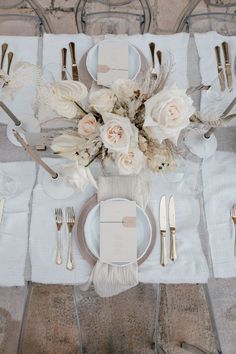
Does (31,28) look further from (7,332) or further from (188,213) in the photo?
(7,332)

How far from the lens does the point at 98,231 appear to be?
3.90 feet

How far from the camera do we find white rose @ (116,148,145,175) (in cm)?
90

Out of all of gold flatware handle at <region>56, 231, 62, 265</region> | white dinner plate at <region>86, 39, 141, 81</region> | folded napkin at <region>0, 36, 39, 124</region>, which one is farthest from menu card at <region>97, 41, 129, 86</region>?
gold flatware handle at <region>56, 231, 62, 265</region>

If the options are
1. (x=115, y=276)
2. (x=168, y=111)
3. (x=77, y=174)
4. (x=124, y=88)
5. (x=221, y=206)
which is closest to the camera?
(x=168, y=111)

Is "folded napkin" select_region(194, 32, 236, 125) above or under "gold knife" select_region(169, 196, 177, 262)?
above

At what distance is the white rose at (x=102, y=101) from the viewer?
0.86m

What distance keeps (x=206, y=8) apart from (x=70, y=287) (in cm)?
155

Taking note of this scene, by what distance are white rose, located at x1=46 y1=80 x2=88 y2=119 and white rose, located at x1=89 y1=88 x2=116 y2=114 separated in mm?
40

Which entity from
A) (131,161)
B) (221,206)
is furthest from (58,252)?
(221,206)

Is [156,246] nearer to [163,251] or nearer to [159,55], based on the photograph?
[163,251]

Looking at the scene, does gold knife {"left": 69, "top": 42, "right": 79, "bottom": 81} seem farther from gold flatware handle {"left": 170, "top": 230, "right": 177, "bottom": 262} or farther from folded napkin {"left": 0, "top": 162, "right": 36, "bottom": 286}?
gold flatware handle {"left": 170, "top": 230, "right": 177, "bottom": 262}

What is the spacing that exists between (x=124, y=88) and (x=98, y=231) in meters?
0.51

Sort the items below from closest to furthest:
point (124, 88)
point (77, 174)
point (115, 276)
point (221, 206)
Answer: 1. point (124, 88)
2. point (77, 174)
3. point (115, 276)
4. point (221, 206)

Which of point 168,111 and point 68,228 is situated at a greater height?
point 168,111
